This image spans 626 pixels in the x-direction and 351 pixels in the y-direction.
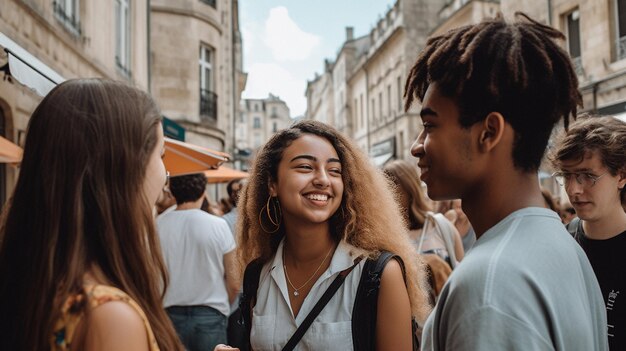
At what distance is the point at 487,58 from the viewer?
1.38 m

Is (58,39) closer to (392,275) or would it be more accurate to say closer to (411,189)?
(411,189)

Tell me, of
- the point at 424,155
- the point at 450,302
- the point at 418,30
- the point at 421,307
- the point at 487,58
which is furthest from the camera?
the point at 418,30

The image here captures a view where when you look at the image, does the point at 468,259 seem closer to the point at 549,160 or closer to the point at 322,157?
the point at 322,157

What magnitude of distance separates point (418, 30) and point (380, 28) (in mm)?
8579

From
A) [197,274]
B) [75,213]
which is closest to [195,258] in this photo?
[197,274]

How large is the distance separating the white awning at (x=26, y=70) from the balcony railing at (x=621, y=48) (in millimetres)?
15158

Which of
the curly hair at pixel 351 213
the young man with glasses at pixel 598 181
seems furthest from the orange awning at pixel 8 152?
the young man with glasses at pixel 598 181

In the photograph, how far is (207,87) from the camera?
20.2m

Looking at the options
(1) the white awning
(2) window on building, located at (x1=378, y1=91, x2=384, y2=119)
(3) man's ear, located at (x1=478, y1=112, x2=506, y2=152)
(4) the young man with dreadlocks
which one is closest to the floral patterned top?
(4) the young man with dreadlocks

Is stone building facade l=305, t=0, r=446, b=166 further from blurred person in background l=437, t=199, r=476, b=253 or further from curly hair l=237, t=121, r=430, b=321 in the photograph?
curly hair l=237, t=121, r=430, b=321

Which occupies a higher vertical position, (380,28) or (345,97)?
(380,28)

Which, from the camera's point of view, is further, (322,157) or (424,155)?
(322,157)

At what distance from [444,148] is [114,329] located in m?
0.95

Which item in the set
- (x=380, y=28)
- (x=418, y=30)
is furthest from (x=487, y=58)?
(x=380, y=28)
